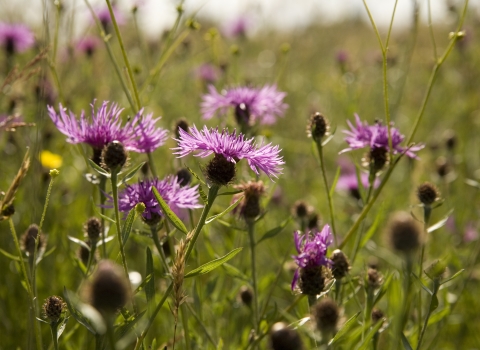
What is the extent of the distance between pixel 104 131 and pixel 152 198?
7.9 inches

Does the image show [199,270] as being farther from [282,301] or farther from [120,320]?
[282,301]

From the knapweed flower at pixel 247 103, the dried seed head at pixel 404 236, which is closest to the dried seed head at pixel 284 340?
the dried seed head at pixel 404 236

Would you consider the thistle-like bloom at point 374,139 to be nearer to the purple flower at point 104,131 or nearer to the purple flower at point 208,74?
the purple flower at point 104,131

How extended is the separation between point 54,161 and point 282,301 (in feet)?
3.88

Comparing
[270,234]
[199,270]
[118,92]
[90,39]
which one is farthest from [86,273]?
[118,92]

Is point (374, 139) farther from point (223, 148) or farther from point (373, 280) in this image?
point (223, 148)

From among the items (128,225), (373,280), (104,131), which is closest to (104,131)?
(104,131)

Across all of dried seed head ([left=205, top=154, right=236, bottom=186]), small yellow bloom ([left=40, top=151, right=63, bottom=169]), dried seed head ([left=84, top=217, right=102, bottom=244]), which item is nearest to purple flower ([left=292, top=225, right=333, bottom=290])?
dried seed head ([left=205, top=154, right=236, bottom=186])

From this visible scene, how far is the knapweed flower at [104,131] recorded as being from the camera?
4.05 feet

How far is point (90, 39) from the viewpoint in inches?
116

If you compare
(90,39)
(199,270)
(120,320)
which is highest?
(90,39)

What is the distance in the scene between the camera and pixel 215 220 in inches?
64.1

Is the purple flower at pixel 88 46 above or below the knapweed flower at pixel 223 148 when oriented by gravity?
above

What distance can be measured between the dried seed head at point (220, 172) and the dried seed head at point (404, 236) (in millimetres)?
404
